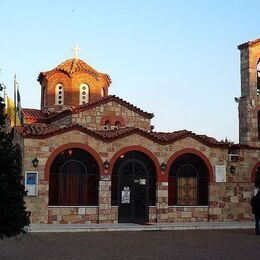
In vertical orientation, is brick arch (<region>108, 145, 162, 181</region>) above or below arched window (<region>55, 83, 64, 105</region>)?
below

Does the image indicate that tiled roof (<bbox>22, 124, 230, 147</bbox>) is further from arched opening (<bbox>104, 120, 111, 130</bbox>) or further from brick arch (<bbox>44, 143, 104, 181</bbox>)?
arched opening (<bbox>104, 120, 111, 130</bbox>)

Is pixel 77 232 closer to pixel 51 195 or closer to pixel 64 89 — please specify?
pixel 51 195

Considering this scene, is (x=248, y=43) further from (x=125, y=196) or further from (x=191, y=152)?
(x=125, y=196)

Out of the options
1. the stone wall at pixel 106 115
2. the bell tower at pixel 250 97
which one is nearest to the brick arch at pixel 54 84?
the stone wall at pixel 106 115

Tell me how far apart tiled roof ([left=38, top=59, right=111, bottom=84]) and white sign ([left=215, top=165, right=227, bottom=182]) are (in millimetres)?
12693

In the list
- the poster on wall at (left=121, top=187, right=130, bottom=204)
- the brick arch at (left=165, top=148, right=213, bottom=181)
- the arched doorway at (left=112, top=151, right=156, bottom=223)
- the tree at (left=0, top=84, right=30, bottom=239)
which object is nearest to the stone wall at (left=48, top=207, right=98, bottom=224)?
the arched doorway at (left=112, top=151, right=156, bottom=223)

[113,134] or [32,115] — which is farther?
[32,115]

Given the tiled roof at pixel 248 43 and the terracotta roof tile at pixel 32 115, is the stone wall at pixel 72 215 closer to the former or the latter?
the terracotta roof tile at pixel 32 115

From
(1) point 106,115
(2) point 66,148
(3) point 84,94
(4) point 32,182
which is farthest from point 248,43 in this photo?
(4) point 32,182

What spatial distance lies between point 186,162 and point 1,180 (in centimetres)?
1474

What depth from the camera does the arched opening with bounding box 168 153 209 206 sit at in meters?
24.2

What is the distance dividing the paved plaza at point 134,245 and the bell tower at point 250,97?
8117mm

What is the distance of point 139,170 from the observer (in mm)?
23641

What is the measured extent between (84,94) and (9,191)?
23.7 meters
